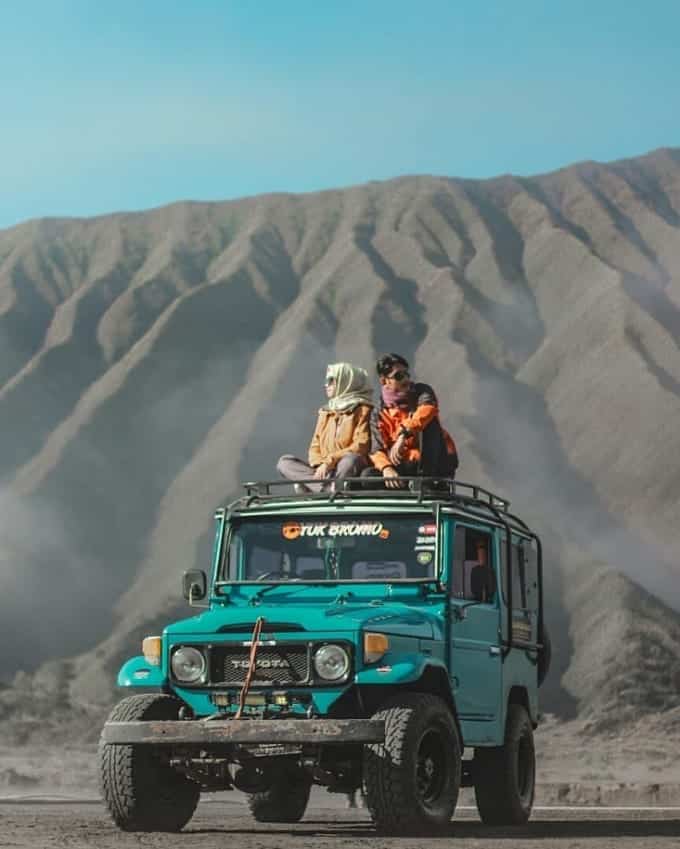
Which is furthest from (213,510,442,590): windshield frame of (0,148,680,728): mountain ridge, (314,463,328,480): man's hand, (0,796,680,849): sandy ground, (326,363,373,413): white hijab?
(0,148,680,728): mountain ridge

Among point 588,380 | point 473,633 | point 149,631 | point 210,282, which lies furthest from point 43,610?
point 473,633

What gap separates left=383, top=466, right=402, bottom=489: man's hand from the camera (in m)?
15.3

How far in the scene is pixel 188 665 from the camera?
14219 mm

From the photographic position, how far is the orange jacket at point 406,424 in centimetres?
1638

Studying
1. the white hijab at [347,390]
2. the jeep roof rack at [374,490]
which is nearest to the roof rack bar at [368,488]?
the jeep roof rack at [374,490]

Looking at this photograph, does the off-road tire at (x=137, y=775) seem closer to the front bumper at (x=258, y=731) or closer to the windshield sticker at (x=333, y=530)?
the front bumper at (x=258, y=731)

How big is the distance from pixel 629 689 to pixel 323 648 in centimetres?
4264

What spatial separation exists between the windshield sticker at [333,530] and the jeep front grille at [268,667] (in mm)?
1637

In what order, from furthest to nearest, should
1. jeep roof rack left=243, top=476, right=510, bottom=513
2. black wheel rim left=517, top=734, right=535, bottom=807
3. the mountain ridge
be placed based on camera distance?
the mountain ridge < black wheel rim left=517, top=734, right=535, bottom=807 < jeep roof rack left=243, top=476, right=510, bottom=513

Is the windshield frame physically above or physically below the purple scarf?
below

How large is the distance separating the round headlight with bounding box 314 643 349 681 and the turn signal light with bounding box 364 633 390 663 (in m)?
0.17

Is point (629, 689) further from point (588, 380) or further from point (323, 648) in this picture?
point (323, 648)

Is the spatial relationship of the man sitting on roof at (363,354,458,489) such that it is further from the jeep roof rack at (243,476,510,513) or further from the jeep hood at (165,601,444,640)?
the jeep hood at (165,601,444,640)

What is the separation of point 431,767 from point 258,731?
5.30 ft
